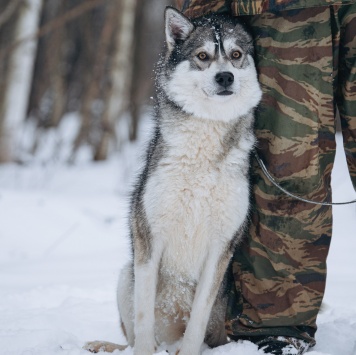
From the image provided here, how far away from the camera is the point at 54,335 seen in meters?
2.93

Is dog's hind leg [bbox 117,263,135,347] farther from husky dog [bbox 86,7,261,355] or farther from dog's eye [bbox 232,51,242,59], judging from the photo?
dog's eye [bbox 232,51,242,59]

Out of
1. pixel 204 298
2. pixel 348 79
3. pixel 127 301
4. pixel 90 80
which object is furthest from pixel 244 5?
pixel 90 80

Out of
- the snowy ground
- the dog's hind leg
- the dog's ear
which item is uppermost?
the dog's ear

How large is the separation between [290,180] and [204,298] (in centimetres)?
67

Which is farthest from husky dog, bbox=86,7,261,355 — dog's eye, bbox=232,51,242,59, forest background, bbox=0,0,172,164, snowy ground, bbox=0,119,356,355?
forest background, bbox=0,0,172,164

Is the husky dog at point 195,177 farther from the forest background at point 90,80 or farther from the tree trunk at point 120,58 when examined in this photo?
the tree trunk at point 120,58

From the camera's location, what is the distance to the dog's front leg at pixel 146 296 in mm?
2666

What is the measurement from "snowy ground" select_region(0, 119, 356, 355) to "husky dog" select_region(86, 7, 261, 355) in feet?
1.06

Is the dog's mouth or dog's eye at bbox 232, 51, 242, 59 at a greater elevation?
dog's eye at bbox 232, 51, 242, 59

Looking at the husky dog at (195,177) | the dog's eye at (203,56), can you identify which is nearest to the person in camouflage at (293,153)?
the husky dog at (195,177)

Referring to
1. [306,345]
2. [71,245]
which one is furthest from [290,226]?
[71,245]

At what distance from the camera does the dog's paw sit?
2.81 m

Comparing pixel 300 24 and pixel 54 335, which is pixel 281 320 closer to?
pixel 54 335

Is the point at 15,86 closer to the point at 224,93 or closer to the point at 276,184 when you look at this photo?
the point at 224,93
